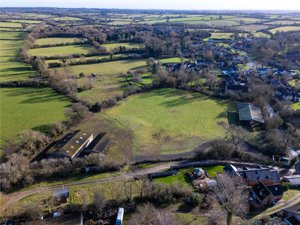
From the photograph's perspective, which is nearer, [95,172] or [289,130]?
[95,172]

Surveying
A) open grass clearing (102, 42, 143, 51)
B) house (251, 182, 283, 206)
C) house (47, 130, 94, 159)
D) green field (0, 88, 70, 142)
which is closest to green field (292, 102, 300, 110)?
house (251, 182, 283, 206)

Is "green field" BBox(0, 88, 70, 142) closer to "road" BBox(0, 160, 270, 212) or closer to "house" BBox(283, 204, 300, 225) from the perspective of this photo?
"road" BBox(0, 160, 270, 212)

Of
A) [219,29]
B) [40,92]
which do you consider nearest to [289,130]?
[40,92]

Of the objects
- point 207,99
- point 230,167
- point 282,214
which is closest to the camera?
point 282,214

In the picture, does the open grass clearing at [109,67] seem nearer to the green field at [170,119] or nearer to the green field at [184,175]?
the green field at [170,119]

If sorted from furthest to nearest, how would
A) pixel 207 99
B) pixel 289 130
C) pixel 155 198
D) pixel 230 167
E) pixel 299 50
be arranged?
1. pixel 299 50
2. pixel 207 99
3. pixel 289 130
4. pixel 230 167
5. pixel 155 198

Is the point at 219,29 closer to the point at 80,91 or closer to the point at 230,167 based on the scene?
the point at 80,91
